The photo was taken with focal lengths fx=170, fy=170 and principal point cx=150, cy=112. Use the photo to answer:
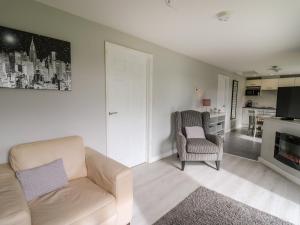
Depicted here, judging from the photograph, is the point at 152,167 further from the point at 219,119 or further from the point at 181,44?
the point at 219,119

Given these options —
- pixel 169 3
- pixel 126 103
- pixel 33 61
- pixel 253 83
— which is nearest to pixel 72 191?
pixel 33 61

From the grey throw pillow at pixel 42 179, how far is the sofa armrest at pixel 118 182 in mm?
325

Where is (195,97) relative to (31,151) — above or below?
above

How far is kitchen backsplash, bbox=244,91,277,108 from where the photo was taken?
7.11 m

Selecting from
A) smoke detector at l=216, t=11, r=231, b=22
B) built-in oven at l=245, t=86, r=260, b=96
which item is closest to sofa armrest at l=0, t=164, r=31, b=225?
smoke detector at l=216, t=11, r=231, b=22

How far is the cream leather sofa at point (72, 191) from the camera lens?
46.4 inches

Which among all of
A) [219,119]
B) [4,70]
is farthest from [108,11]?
[219,119]

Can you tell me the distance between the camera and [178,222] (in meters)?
1.75

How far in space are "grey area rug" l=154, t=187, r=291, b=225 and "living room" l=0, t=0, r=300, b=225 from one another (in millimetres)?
13

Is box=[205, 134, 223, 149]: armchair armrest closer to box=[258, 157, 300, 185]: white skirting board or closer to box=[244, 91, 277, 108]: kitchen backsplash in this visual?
box=[258, 157, 300, 185]: white skirting board

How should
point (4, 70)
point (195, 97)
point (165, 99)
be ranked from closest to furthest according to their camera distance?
point (4, 70) → point (165, 99) → point (195, 97)

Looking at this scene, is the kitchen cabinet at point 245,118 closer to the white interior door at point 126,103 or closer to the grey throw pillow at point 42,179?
the white interior door at point 126,103

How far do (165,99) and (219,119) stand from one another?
7.13 ft

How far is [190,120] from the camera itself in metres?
3.52
